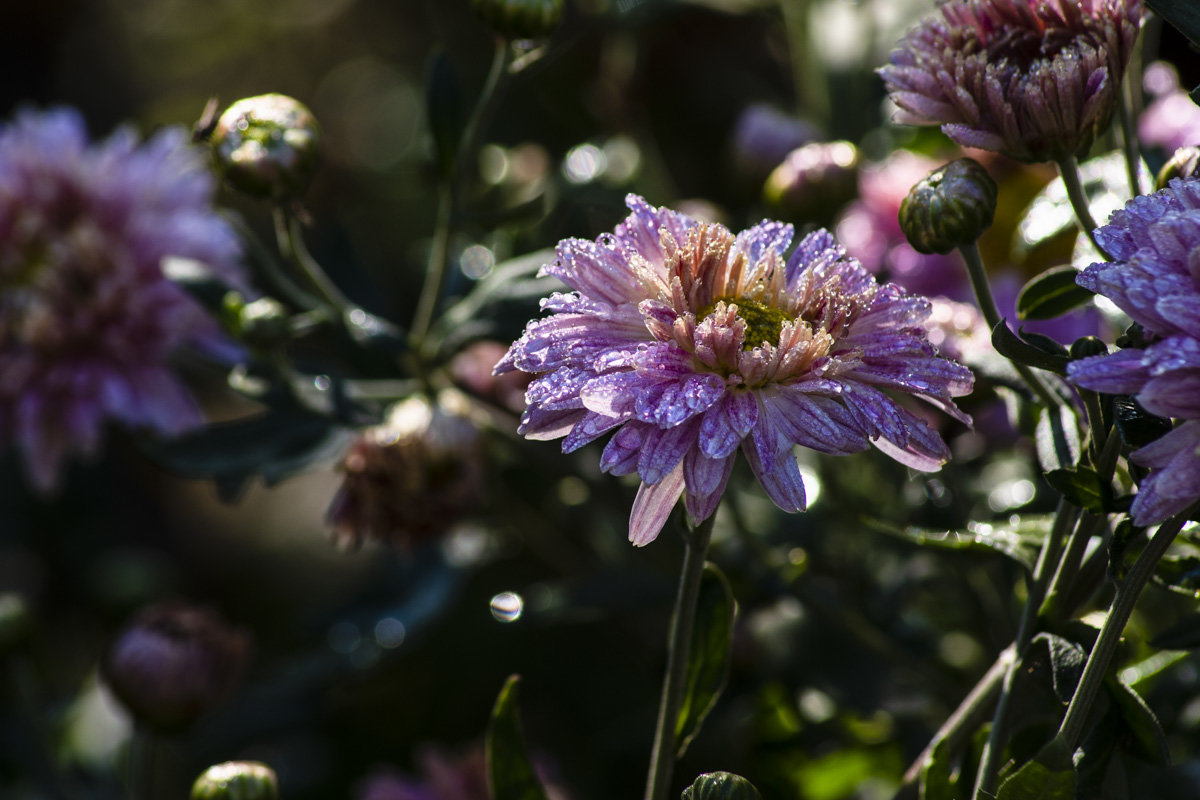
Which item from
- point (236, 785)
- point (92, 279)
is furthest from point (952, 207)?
point (92, 279)

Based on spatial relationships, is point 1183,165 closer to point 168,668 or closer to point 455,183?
point 455,183

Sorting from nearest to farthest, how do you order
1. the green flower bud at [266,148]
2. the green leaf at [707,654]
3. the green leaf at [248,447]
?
the green leaf at [707,654] < the green flower bud at [266,148] < the green leaf at [248,447]

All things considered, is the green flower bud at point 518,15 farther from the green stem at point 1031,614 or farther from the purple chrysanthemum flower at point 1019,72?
the green stem at point 1031,614

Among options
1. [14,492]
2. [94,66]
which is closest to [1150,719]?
[14,492]

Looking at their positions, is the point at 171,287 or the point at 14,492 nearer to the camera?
the point at 171,287

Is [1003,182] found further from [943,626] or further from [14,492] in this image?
[14,492]

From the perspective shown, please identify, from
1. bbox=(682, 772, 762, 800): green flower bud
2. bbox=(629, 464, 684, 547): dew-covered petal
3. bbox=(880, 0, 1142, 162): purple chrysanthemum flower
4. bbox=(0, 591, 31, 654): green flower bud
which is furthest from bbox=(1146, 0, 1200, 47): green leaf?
bbox=(0, 591, 31, 654): green flower bud

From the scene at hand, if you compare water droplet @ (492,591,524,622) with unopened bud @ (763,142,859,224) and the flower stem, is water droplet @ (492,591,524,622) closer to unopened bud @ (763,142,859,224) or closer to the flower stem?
the flower stem

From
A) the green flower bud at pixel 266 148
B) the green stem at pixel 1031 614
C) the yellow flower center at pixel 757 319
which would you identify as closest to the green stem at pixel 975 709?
the green stem at pixel 1031 614
